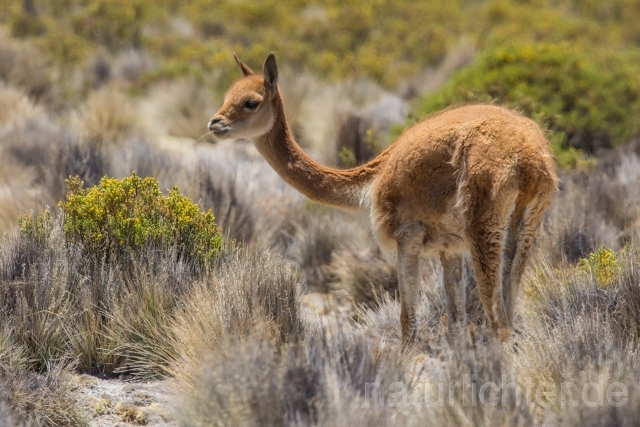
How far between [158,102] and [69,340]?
8907 millimetres

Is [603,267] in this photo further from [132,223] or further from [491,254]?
[132,223]

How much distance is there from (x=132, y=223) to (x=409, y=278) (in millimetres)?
2188

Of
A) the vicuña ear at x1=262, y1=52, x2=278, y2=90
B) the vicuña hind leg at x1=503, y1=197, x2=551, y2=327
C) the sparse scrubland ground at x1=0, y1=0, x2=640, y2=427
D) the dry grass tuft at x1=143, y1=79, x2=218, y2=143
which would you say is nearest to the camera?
the sparse scrubland ground at x1=0, y1=0, x2=640, y2=427

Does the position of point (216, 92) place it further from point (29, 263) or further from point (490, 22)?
point (490, 22)

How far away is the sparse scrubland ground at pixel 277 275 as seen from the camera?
3857 mm

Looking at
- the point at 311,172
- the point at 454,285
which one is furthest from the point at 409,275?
the point at 311,172

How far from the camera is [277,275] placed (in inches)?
207

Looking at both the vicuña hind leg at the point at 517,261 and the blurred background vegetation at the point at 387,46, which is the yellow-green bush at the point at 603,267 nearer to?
the vicuña hind leg at the point at 517,261

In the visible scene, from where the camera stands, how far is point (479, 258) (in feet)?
15.6

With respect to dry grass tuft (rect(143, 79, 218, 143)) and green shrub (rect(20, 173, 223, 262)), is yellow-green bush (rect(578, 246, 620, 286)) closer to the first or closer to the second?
green shrub (rect(20, 173, 223, 262))

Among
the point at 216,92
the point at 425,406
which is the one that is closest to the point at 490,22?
the point at 216,92

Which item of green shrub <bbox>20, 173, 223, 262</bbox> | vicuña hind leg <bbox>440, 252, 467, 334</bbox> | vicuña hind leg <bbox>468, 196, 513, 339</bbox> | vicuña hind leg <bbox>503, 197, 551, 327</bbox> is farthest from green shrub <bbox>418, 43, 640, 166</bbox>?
vicuña hind leg <bbox>468, 196, 513, 339</bbox>

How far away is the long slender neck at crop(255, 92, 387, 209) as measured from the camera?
18.6 ft

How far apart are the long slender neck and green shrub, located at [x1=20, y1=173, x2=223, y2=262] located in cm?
76
